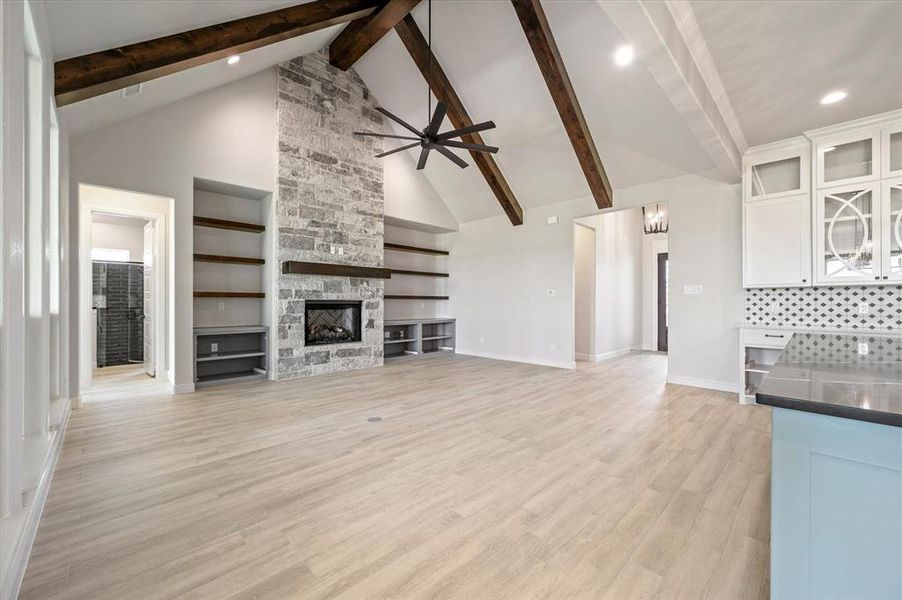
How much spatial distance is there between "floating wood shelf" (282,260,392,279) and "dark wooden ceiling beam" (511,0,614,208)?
12.0ft

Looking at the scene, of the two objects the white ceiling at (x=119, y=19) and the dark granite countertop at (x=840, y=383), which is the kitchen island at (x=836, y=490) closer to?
the dark granite countertop at (x=840, y=383)

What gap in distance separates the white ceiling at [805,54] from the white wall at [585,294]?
3940mm

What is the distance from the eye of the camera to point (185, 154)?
15.6 feet

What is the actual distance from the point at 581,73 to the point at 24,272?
533 centimetres

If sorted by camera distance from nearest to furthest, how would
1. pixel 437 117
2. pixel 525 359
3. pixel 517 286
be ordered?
pixel 437 117, pixel 525 359, pixel 517 286

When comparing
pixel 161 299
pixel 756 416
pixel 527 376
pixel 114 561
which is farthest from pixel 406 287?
pixel 114 561

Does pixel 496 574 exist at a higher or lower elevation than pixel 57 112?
lower

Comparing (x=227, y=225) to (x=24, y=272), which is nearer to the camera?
(x=24, y=272)

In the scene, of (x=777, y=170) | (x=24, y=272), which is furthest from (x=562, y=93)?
(x=24, y=272)

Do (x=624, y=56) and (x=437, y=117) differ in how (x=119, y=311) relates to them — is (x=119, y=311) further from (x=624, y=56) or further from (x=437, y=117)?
(x=624, y=56)

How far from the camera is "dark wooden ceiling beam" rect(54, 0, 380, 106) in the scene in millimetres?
2883

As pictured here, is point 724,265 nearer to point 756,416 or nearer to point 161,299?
point 756,416

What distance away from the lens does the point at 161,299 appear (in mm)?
5598

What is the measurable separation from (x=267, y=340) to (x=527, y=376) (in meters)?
4.00
